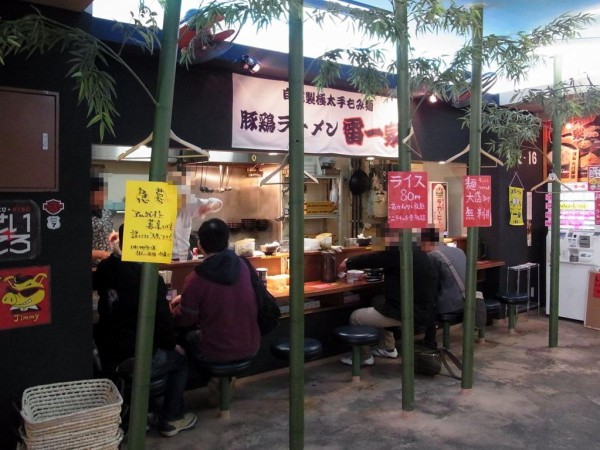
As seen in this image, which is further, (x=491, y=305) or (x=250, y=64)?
(x=491, y=305)

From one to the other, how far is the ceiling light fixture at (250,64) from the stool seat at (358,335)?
2490 mm

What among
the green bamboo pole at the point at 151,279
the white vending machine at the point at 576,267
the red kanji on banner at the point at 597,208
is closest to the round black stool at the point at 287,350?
the green bamboo pole at the point at 151,279

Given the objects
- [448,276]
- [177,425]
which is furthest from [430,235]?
[177,425]

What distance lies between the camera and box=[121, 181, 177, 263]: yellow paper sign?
2.21 meters

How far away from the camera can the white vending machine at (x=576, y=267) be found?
7.38 meters

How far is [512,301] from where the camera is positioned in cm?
674

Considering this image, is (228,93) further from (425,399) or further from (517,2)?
(425,399)

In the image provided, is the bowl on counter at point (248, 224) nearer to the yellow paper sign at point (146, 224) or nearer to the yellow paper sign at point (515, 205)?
the yellow paper sign at point (515, 205)

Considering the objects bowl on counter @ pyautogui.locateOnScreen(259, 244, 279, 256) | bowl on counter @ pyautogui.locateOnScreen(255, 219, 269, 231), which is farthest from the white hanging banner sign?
bowl on counter @ pyautogui.locateOnScreen(255, 219, 269, 231)

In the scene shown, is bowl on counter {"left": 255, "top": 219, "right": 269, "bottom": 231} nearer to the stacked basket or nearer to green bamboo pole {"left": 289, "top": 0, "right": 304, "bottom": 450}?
the stacked basket

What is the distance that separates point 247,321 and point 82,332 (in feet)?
3.78

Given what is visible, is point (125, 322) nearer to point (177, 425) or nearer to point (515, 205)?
point (177, 425)

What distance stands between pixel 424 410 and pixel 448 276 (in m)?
1.44

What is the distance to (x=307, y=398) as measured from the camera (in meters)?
4.76
